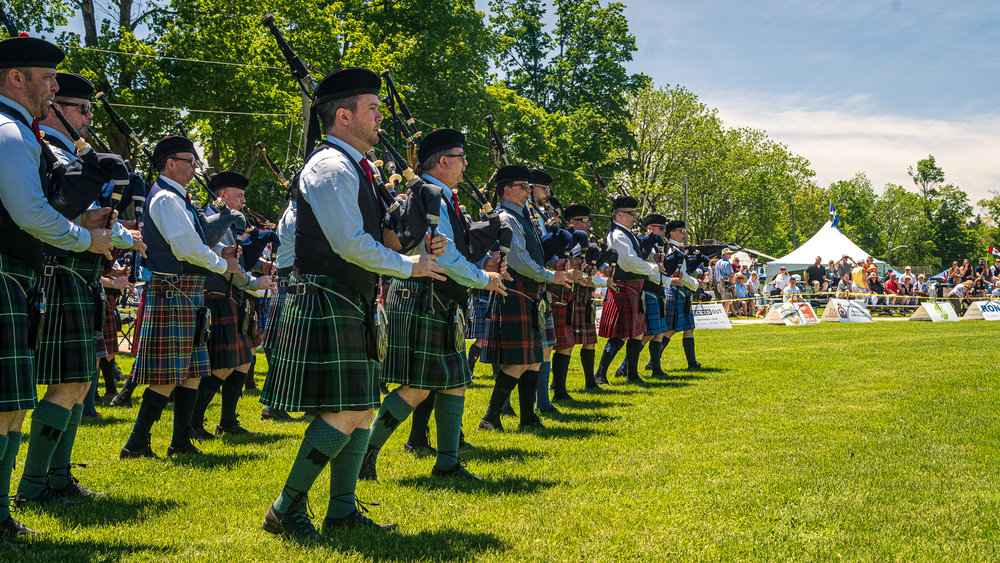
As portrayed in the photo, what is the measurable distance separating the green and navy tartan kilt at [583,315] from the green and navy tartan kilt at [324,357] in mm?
5008

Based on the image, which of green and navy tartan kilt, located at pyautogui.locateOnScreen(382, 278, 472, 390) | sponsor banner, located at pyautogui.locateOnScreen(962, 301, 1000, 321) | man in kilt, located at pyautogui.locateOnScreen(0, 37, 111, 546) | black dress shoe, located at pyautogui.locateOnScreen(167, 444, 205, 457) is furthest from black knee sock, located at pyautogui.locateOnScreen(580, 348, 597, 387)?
sponsor banner, located at pyautogui.locateOnScreen(962, 301, 1000, 321)

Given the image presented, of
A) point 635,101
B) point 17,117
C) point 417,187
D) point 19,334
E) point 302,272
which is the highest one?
point 635,101

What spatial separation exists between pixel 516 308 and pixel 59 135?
320 cm

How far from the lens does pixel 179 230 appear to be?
15.4ft

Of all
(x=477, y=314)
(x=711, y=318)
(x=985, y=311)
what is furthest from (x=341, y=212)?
(x=985, y=311)

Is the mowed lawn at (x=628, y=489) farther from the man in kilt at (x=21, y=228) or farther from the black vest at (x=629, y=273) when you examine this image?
the black vest at (x=629, y=273)

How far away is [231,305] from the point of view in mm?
5805

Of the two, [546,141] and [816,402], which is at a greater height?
[546,141]

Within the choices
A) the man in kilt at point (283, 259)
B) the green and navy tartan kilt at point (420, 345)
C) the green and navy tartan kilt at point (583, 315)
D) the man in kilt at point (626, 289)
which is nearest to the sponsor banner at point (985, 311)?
the man in kilt at point (626, 289)

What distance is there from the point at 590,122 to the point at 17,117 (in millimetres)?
29806

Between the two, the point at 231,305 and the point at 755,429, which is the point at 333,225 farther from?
the point at 755,429

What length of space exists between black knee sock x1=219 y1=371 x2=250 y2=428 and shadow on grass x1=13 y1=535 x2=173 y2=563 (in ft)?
9.32

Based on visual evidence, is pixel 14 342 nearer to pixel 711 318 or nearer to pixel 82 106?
pixel 82 106

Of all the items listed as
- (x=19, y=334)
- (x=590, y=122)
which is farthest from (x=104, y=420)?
(x=590, y=122)
